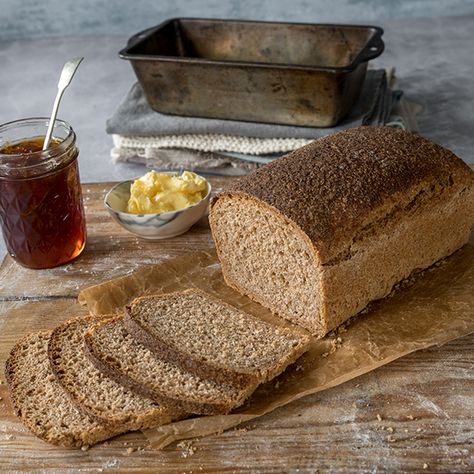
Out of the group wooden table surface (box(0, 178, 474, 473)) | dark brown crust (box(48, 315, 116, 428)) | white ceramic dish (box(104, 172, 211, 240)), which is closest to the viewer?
wooden table surface (box(0, 178, 474, 473))

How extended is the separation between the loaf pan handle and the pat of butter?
4.17ft

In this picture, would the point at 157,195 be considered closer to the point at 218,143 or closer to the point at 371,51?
the point at 218,143

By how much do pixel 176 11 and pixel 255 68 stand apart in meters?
3.23

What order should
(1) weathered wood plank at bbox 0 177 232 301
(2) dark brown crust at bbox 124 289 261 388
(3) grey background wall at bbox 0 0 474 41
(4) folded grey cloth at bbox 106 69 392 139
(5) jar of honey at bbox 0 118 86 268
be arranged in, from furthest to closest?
(3) grey background wall at bbox 0 0 474 41 < (4) folded grey cloth at bbox 106 69 392 139 < (1) weathered wood plank at bbox 0 177 232 301 < (5) jar of honey at bbox 0 118 86 268 < (2) dark brown crust at bbox 124 289 261 388

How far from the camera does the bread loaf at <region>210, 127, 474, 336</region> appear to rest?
9.29 feet

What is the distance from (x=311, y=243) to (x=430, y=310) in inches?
23.0

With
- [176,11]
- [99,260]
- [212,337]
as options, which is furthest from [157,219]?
[176,11]

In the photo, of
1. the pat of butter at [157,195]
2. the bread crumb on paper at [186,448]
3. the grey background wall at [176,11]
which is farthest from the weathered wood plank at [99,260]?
the grey background wall at [176,11]

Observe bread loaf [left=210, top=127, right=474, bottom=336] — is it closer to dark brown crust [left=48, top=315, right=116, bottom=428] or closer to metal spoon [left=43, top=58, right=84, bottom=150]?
dark brown crust [left=48, top=315, right=116, bottom=428]

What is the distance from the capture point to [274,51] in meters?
4.96

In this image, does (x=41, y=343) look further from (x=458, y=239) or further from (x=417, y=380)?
(x=458, y=239)

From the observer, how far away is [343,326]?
2965 millimetres

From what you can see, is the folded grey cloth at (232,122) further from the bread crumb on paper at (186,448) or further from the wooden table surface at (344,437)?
the bread crumb on paper at (186,448)

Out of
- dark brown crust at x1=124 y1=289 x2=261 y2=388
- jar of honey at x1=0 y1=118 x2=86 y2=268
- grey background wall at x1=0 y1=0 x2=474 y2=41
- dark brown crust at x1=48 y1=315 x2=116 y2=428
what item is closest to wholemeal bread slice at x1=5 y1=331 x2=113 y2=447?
dark brown crust at x1=48 y1=315 x2=116 y2=428
